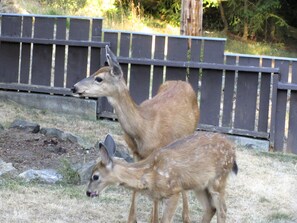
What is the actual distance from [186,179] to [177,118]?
125cm

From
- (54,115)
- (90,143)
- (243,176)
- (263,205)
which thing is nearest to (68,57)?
(54,115)

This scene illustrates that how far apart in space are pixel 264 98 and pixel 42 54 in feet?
12.5

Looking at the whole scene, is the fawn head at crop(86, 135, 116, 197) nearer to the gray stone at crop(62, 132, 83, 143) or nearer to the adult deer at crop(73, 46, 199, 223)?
the adult deer at crop(73, 46, 199, 223)

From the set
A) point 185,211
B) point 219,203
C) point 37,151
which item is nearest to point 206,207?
point 219,203

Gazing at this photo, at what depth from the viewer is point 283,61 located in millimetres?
11117

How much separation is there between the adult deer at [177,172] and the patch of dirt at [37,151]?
208cm

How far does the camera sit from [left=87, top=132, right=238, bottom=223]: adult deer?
6.54 m

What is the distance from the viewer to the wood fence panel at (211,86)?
11.4 meters

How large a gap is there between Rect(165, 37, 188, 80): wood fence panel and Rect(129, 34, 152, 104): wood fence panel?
0.36 meters

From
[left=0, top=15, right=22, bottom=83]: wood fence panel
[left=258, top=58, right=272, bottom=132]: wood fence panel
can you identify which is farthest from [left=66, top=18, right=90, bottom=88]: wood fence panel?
[left=258, top=58, right=272, bottom=132]: wood fence panel

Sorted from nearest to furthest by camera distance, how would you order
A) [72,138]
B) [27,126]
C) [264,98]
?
[72,138]
[27,126]
[264,98]

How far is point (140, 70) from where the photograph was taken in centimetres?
1181

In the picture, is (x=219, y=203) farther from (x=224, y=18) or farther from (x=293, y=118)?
(x=224, y=18)

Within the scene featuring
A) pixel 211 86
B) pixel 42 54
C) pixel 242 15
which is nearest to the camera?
pixel 211 86
